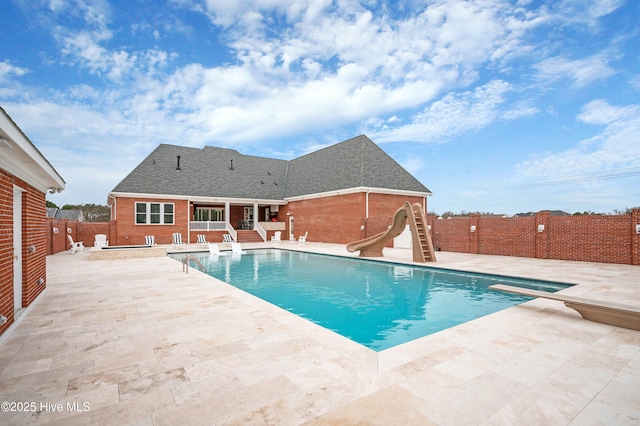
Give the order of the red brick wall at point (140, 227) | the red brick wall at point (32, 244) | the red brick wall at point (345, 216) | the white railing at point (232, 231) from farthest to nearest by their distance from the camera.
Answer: the white railing at point (232, 231) → the red brick wall at point (140, 227) → the red brick wall at point (345, 216) → the red brick wall at point (32, 244)

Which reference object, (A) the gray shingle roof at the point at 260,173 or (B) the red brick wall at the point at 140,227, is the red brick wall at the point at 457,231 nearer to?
(B) the red brick wall at the point at 140,227

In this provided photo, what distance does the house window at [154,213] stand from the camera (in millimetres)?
21145

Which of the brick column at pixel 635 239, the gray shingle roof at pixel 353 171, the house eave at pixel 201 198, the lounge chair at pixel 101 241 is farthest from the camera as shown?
the gray shingle roof at pixel 353 171

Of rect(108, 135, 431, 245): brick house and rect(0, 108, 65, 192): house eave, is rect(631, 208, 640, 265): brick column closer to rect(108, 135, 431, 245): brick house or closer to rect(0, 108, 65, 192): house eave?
rect(108, 135, 431, 245): brick house

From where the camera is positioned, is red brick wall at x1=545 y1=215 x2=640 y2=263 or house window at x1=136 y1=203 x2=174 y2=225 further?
house window at x1=136 y1=203 x2=174 y2=225

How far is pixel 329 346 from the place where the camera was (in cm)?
389

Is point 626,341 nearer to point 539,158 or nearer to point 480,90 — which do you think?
point 480,90

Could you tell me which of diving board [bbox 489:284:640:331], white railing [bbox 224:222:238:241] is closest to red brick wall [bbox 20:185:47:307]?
diving board [bbox 489:284:640:331]

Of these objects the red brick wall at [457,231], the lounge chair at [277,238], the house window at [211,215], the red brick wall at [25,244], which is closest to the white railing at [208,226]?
the red brick wall at [457,231]

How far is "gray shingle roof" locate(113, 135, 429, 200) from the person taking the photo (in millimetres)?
21516

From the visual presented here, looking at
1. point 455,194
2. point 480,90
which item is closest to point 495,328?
point 480,90

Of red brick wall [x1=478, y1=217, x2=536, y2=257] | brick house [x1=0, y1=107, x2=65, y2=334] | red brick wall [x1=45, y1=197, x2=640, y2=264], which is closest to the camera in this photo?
brick house [x1=0, y1=107, x2=65, y2=334]

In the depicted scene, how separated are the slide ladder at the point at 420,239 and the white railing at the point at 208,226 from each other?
16356mm

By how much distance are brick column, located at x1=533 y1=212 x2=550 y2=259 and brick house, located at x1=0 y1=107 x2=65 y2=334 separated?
1617 cm
